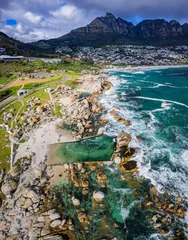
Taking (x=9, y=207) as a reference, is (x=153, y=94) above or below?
above

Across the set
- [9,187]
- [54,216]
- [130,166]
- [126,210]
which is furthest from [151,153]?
[9,187]

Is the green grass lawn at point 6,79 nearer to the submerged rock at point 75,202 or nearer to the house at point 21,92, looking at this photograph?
the house at point 21,92

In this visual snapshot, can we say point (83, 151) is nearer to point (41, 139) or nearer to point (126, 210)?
point (41, 139)

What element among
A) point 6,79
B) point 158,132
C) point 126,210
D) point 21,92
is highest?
point 6,79

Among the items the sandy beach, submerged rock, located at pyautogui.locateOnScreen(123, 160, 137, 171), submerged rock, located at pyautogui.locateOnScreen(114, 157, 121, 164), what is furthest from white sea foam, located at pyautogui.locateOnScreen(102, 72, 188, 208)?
the sandy beach

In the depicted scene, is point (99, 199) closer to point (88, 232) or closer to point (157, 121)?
point (88, 232)

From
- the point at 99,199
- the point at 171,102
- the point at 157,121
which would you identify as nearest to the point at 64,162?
the point at 99,199
